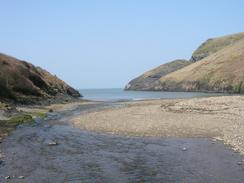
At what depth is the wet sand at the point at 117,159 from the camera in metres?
22.4

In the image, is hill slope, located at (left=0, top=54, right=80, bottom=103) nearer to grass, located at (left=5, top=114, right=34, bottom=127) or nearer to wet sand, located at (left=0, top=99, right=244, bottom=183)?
grass, located at (left=5, top=114, right=34, bottom=127)

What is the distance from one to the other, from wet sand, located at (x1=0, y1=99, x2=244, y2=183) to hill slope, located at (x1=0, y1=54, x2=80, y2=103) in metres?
37.0

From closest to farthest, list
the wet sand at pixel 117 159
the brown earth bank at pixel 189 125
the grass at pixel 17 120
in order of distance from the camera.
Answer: the wet sand at pixel 117 159 < the brown earth bank at pixel 189 125 < the grass at pixel 17 120

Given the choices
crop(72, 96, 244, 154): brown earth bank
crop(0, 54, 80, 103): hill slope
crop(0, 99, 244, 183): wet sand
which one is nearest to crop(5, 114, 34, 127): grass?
crop(72, 96, 244, 154): brown earth bank

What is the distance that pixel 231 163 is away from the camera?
967 inches

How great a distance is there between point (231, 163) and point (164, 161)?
439 cm

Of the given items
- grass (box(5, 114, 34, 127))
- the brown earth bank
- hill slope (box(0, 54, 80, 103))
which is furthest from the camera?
hill slope (box(0, 54, 80, 103))

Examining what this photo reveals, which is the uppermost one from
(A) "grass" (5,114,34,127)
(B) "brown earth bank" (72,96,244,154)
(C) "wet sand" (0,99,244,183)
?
(A) "grass" (5,114,34,127)

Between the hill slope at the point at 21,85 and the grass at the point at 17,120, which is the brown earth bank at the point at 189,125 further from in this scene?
the hill slope at the point at 21,85

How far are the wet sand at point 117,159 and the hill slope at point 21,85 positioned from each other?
37.0 meters

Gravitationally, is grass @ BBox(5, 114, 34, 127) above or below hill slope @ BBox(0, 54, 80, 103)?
below

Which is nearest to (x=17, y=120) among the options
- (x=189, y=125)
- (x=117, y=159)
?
(x=189, y=125)

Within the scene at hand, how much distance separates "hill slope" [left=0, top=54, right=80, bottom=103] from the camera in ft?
243

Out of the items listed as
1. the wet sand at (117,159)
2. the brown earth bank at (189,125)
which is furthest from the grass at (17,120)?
the wet sand at (117,159)
